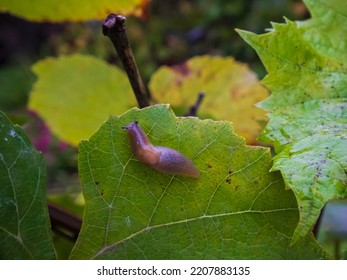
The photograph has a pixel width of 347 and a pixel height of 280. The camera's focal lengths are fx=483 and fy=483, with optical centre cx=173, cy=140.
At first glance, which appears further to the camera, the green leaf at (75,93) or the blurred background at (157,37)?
the blurred background at (157,37)

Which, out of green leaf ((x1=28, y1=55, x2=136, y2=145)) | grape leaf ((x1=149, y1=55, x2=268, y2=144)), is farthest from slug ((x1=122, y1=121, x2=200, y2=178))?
green leaf ((x1=28, y1=55, x2=136, y2=145))

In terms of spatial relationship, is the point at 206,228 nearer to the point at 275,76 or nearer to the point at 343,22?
the point at 275,76

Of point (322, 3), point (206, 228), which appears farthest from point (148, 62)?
point (206, 228)

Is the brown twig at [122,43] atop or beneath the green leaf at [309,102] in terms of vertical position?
atop

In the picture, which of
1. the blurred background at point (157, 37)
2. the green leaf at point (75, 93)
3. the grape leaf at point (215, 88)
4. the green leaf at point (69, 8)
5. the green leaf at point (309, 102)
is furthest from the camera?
the blurred background at point (157, 37)

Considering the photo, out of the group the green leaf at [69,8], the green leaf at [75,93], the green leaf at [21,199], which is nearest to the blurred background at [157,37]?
the green leaf at [75,93]

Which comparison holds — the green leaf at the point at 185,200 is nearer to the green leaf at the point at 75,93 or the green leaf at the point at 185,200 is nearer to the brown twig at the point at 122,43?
the brown twig at the point at 122,43

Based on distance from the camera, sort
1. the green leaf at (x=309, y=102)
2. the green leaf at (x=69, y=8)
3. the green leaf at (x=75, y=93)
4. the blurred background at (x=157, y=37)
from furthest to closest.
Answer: the blurred background at (x=157, y=37) → the green leaf at (x=75, y=93) → the green leaf at (x=69, y=8) → the green leaf at (x=309, y=102)

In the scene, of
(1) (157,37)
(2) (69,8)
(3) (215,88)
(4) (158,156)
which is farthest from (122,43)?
(1) (157,37)
